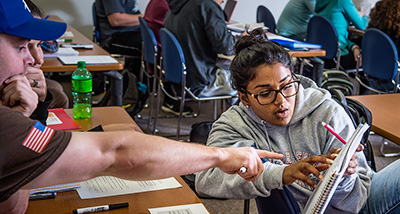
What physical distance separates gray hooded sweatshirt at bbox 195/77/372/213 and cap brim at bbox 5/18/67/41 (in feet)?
2.25

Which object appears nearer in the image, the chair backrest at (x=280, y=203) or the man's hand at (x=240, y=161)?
the man's hand at (x=240, y=161)

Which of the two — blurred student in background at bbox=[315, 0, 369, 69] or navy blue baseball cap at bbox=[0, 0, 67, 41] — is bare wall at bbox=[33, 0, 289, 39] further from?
navy blue baseball cap at bbox=[0, 0, 67, 41]

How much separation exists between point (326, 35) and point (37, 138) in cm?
412

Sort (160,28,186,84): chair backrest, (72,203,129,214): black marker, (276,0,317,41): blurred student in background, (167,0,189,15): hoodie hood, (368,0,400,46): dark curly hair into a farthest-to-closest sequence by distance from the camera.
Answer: (276,0,317,41): blurred student in background
(368,0,400,46): dark curly hair
(167,0,189,15): hoodie hood
(160,28,186,84): chair backrest
(72,203,129,214): black marker

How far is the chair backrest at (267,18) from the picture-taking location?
5672 mm

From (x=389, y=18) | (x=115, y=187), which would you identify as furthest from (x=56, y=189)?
(x=389, y=18)

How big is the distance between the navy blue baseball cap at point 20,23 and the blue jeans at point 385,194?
4.13ft

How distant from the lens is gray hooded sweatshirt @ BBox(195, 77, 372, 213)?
162 centimetres

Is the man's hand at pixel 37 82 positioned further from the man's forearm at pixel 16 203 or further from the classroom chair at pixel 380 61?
the classroom chair at pixel 380 61

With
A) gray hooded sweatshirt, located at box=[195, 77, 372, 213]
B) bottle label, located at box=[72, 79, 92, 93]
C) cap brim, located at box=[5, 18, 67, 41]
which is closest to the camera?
cap brim, located at box=[5, 18, 67, 41]

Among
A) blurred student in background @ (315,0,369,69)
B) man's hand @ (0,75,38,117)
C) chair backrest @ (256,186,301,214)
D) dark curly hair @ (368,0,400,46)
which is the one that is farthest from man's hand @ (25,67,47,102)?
blurred student in background @ (315,0,369,69)

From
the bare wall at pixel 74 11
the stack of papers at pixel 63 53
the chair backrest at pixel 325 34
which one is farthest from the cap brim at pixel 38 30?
the bare wall at pixel 74 11

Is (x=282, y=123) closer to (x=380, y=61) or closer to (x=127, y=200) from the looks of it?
(x=127, y=200)

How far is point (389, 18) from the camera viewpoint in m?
4.16
